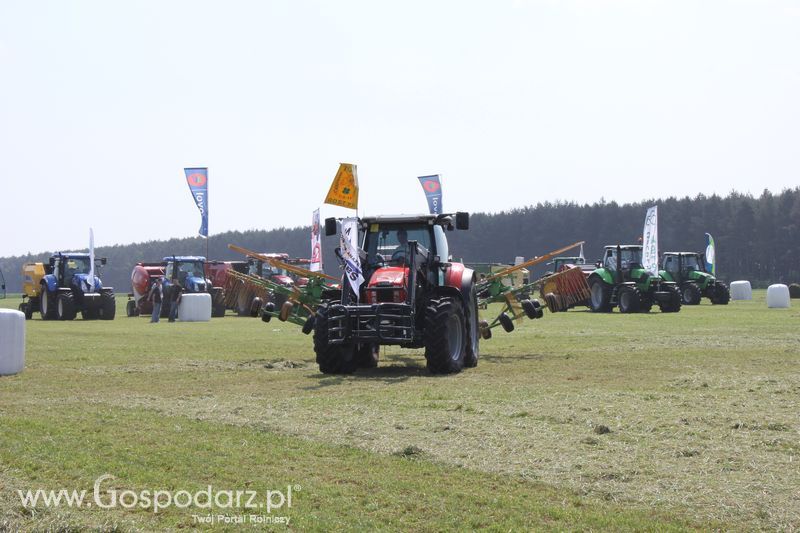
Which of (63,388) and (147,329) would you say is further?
(147,329)

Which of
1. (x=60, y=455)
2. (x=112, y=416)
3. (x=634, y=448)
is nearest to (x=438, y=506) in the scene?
(x=634, y=448)

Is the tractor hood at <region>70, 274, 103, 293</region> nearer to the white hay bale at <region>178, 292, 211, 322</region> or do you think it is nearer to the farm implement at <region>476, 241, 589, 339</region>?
the white hay bale at <region>178, 292, 211, 322</region>

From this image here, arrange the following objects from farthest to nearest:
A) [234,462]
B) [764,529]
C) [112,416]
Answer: [112,416] → [234,462] → [764,529]

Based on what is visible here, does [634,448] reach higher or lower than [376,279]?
lower

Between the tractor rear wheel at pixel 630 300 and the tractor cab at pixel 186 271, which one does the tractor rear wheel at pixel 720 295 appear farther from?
the tractor cab at pixel 186 271

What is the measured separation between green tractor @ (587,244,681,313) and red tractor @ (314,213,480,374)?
20.5m

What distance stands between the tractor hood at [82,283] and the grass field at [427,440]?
771 inches

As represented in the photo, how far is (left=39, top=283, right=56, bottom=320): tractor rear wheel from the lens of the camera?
3497cm

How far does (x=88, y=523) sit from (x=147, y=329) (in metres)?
22.2

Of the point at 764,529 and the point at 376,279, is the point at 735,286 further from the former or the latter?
the point at 764,529

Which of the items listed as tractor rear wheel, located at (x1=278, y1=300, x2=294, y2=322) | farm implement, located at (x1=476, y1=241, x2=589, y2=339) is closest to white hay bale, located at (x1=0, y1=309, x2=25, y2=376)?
tractor rear wheel, located at (x1=278, y1=300, x2=294, y2=322)

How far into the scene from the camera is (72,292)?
115 ft

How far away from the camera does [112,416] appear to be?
980cm

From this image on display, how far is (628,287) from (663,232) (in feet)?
191
